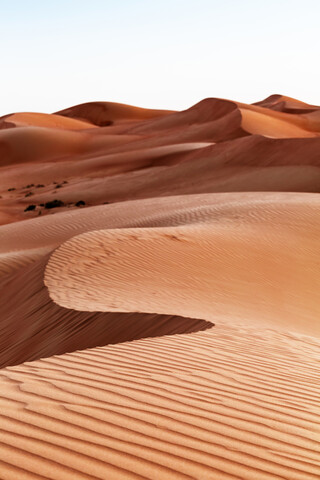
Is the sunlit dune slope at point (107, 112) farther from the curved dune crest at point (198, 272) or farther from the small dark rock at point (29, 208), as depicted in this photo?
the curved dune crest at point (198, 272)

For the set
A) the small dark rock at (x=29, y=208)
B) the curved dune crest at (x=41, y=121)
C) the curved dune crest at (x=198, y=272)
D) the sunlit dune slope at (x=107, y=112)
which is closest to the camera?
the curved dune crest at (x=198, y=272)

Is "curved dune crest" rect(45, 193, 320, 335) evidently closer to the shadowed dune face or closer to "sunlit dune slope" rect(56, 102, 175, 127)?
the shadowed dune face

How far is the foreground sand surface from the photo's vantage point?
299 centimetres

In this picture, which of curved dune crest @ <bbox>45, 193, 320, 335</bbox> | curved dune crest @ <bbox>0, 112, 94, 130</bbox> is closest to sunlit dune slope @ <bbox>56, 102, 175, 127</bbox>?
curved dune crest @ <bbox>0, 112, 94, 130</bbox>

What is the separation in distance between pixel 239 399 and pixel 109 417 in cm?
87

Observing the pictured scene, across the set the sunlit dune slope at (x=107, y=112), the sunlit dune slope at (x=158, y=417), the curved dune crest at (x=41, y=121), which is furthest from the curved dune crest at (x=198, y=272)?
the sunlit dune slope at (x=107, y=112)

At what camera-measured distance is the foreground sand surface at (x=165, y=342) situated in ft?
9.81

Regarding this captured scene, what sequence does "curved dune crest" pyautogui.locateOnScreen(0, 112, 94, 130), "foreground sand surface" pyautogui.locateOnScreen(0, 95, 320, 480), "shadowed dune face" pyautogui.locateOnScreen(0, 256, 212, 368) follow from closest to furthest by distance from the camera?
1. "foreground sand surface" pyautogui.locateOnScreen(0, 95, 320, 480)
2. "shadowed dune face" pyautogui.locateOnScreen(0, 256, 212, 368)
3. "curved dune crest" pyautogui.locateOnScreen(0, 112, 94, 130)

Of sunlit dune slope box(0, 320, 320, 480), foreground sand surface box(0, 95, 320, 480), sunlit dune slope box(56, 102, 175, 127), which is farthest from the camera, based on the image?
sunlit dune slope box(56, 102, 175, 127)

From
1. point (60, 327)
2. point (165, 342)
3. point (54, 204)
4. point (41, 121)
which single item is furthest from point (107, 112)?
point (165, 342)

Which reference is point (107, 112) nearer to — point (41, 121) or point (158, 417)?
point (41, 121)

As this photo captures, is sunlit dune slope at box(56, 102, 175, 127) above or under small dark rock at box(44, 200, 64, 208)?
above

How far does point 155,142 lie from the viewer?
49719 millimetres

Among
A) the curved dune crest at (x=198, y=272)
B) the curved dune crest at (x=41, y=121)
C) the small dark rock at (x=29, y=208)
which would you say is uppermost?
the curved dune crest at (x=41, y=121)
